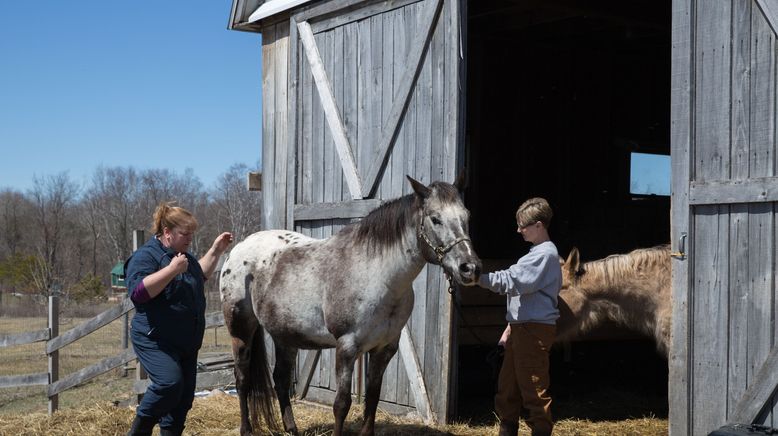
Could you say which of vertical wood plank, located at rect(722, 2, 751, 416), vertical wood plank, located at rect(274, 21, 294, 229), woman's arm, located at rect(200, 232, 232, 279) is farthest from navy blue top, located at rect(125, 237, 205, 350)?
vertical wood plank, located at rect(274, 21, 294, 229)

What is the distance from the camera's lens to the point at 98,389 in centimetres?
1181

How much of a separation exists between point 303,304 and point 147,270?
140 centimetres

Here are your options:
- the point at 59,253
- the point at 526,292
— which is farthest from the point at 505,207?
the point at 59,253

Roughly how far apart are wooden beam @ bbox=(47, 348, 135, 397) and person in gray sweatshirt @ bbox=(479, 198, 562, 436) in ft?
17.1

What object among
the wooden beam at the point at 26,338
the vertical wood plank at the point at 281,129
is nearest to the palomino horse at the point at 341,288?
the vertical wood plank at the point at 281,129

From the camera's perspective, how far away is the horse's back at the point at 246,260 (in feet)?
20.6

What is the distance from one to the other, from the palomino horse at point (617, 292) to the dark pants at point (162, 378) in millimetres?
2811

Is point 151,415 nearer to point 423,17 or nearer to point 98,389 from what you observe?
point 423,17

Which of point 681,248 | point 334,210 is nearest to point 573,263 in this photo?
point 681,248

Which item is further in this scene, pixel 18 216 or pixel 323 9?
pixel 18 216

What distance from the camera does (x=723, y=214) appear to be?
4805 millimetres

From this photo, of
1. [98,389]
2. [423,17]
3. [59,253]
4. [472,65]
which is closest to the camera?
[423,17]

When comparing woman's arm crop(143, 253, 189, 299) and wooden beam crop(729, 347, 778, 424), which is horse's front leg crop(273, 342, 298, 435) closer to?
woman's arm crop(143, 253, 189, 299)

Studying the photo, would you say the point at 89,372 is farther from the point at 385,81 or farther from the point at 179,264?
the point at 179,264
